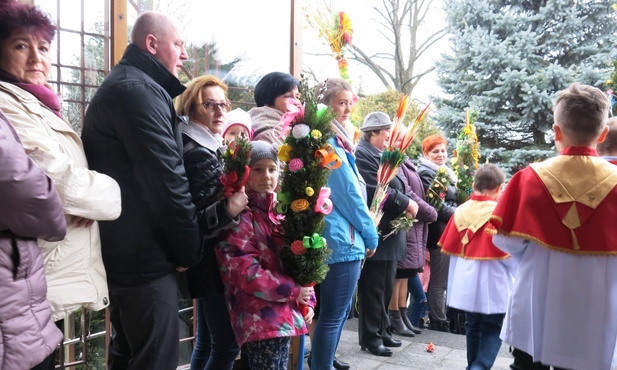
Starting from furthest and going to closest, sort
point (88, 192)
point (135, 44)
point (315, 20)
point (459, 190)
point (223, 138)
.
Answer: point (459, 190) < point (315, 20) < point (223, 138) < point (135, 44) < point (88, 192)

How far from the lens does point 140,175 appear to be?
2.51 meters

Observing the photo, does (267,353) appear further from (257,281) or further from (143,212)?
(143,212)

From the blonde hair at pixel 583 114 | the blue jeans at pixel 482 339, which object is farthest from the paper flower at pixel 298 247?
the blue jeans at pixel 482 339

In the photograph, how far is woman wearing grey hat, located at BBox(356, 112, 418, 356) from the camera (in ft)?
16.8

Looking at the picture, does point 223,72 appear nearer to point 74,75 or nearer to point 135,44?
point 74,75

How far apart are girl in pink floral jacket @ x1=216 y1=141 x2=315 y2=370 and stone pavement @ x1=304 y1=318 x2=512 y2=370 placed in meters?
1.98

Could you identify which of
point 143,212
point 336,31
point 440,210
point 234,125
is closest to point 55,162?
point 143,212

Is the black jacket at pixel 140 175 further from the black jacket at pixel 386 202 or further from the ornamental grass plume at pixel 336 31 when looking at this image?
the black jacket at pixel 386 202

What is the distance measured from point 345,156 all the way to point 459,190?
2.83 m

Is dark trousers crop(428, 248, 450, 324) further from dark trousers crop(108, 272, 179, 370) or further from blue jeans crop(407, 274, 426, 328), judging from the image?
dark trousers crop(108, 272, 179, 370)

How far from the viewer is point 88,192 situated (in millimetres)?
2291

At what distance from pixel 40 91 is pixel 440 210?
4676 millimetres

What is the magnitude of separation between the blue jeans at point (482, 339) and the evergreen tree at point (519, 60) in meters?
6.73

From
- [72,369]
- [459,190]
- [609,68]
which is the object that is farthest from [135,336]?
[609,68]
